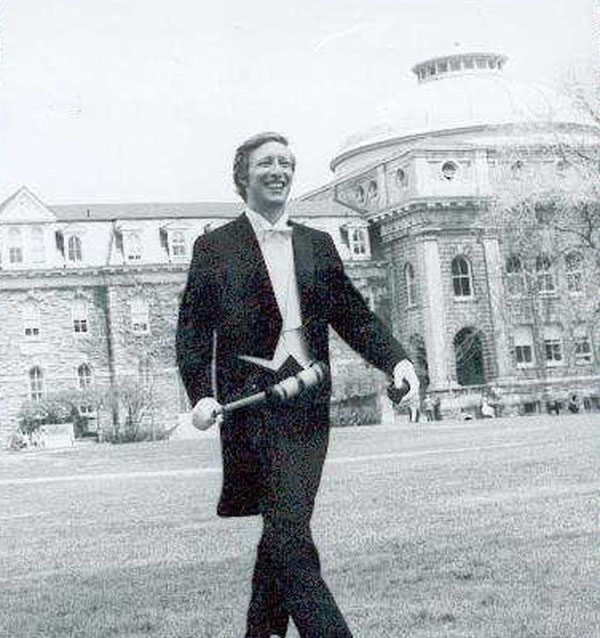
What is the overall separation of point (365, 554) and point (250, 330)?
11.8 feet

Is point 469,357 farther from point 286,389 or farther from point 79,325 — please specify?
point 286,389

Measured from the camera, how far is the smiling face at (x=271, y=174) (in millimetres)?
4395

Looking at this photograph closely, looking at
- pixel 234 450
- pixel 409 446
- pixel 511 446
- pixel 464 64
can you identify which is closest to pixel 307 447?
pixel 234 450

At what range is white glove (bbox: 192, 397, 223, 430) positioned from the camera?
165 inches

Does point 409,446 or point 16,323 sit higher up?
point 16,323

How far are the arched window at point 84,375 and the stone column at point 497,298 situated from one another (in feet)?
53.5

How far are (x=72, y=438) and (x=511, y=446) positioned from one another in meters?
26.6

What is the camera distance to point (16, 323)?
4906 cm

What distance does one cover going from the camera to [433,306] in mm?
50062

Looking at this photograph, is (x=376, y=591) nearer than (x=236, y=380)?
No

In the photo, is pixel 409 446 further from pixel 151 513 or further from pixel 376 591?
pixel 376 591

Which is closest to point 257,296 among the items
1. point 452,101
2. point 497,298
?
point 497,298

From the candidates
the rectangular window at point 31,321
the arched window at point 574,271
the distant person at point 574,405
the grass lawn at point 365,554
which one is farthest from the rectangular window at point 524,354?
the grass lawn at point 365,554

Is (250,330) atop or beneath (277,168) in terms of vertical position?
beneath
